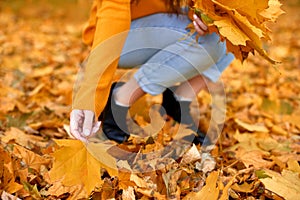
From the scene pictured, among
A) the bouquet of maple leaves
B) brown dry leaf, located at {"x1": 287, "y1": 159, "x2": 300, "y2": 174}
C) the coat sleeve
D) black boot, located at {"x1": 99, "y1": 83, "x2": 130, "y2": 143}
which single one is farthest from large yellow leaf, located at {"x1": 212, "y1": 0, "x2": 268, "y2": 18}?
black boot, located at {"x1": 99, "y1": 83, "x2": 130, "y2": 143}

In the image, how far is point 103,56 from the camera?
1.22m

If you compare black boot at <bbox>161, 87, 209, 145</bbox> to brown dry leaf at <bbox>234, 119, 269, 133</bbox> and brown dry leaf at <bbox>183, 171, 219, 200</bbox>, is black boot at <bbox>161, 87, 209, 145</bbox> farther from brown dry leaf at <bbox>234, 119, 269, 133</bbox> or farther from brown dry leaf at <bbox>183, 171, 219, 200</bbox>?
brown dry leaf at <bbox>183, 171, 219, 200</bbox>

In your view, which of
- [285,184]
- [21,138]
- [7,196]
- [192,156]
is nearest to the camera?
[7,196]

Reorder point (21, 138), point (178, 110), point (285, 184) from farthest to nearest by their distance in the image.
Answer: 1. point (178, 110)
2. point (21, 138)
3. point (285, 184)

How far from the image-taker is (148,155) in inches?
48.4

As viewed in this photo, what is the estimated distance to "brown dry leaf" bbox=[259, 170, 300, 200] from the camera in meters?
1.03

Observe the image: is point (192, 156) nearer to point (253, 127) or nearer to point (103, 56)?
point (103, 56)

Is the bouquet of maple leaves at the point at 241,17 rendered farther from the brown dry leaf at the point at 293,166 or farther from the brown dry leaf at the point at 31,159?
the brown dry leaf at the point at 31,159

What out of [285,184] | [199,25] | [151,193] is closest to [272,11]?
[199,25]

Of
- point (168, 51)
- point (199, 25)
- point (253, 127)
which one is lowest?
point (253, 127)

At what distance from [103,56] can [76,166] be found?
14.2 inches

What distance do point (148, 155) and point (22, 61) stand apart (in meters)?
1.75

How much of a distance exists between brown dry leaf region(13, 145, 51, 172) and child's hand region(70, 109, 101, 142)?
5.1 inches

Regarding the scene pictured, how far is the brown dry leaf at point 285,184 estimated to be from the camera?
3.39 feet
